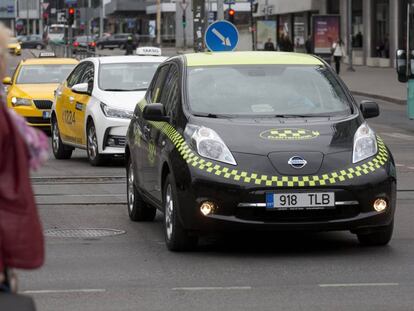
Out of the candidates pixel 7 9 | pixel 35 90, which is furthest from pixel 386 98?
pixel 7 9

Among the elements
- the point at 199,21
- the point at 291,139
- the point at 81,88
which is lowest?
the point at 291,139

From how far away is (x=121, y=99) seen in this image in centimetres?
1717

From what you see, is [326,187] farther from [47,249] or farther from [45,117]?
[45,117]

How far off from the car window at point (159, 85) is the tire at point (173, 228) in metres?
1.66

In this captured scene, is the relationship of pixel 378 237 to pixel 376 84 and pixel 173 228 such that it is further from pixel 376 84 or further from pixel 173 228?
pixel 376 84

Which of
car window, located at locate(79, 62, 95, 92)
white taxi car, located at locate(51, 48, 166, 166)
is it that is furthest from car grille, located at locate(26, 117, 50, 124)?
car window, located at locate(79, 62, 95, 92)

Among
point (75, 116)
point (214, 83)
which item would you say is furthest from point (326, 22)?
point (214, 83)

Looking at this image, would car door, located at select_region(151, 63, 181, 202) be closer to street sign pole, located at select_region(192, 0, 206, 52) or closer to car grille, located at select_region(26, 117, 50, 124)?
car grille, located at select_region(26, 117, 50, 124)

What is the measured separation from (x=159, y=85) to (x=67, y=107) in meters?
7.60

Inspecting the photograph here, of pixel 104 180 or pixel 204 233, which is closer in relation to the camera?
pixel 204 233

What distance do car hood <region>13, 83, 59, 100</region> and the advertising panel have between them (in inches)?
1120

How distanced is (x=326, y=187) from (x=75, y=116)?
962 centimetres

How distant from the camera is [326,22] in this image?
50719 millimetres

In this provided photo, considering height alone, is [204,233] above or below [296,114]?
below
